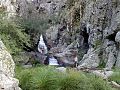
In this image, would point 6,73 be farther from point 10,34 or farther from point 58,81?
point 10,34

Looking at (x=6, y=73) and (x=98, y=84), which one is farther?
(x=98, y=84)

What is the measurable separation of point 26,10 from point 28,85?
54051 mm

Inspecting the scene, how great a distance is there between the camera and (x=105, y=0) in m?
28.5

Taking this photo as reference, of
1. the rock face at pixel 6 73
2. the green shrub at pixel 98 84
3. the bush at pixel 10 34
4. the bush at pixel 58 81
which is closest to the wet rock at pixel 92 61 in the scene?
the bush at pixel 10 34

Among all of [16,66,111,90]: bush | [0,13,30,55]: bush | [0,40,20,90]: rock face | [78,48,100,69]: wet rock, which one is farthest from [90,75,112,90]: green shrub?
[78,48,100,69]: wet rock

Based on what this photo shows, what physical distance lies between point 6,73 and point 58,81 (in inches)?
70.6

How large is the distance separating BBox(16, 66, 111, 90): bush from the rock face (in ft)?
4.22

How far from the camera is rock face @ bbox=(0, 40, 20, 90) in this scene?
602 centimetres

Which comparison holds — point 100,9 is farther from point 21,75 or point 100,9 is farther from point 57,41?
point 57,41

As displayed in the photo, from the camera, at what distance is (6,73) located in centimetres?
654

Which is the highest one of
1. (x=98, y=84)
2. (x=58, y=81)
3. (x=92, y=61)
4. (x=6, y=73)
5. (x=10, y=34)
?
(x=6, y=73)

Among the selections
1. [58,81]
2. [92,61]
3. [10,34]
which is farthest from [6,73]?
A: [92,61]

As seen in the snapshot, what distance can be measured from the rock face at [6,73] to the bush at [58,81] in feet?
4.22

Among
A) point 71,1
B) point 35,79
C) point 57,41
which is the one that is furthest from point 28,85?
point 57,41
